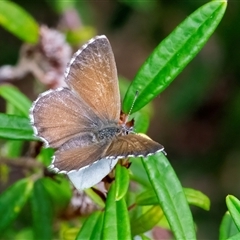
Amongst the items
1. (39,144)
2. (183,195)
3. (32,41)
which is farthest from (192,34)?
(32,41)

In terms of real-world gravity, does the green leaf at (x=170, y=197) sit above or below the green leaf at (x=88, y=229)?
→ above

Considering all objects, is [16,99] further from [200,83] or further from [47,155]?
[200,83]

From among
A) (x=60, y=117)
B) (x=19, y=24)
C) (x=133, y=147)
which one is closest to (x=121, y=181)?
(x=133, y=147)

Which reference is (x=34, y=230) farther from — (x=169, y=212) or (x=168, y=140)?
(x=168, y=140)

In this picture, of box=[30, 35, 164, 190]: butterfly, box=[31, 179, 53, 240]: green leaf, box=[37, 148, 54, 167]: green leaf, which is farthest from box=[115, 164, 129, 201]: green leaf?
box=[31, 179, 53, 240]: green leaf

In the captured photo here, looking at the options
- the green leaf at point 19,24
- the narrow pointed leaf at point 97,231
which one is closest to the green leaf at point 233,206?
the narrow pointed leaf at point 97,231

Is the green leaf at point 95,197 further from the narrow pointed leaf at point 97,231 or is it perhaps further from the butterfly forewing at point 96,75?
the butterfly forewing at point 96,75
